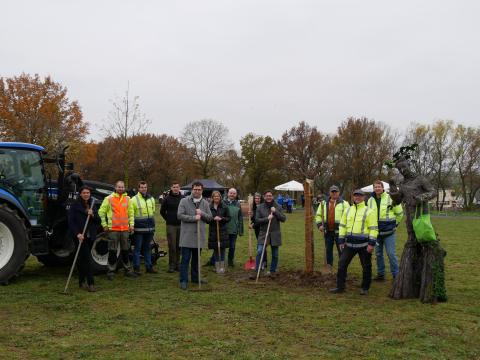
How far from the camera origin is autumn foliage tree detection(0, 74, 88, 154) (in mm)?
25609

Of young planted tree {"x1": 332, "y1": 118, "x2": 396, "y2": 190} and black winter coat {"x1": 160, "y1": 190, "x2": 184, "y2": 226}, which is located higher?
young planted tree {"x1": 332, "y1": 118, "x2": 396, "y2": 190}

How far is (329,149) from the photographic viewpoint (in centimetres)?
4362

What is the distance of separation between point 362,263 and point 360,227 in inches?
23.8

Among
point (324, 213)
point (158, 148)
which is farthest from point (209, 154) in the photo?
point (324, 213)

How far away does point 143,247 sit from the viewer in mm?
9359

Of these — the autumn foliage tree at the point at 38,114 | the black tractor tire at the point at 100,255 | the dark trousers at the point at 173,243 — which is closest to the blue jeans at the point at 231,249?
the dark trousers at the point at 173,243

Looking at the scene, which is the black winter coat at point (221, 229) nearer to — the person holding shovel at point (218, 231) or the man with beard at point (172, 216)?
the person holding shovel at point (218, 231)

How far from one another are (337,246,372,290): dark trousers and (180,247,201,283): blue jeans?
254 cm

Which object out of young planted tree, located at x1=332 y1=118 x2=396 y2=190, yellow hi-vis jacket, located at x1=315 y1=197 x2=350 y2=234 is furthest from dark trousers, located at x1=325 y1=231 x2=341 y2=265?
young planted tree, located at x1=332 y1=118 x2=396 y2=190

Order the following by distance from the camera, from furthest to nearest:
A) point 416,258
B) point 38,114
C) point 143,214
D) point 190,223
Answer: point 38,114 → point 143,214 → point 190,223 → point 416,258

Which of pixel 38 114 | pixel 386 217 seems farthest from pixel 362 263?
pixel 38 114

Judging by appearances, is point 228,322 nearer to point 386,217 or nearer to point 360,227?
point 360,227

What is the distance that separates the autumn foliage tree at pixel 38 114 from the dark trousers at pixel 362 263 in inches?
809

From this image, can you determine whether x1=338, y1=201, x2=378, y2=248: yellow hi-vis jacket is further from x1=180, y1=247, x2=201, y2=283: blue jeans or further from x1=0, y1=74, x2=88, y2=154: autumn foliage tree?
x1=0, y1=74, x2=88, y2=154: autumn foliage tree
